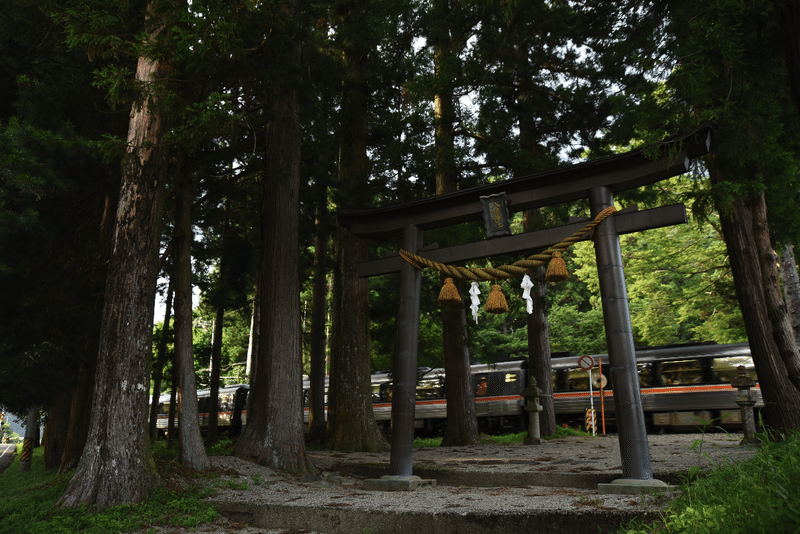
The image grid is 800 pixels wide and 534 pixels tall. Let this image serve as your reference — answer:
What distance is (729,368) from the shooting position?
15.2 meters

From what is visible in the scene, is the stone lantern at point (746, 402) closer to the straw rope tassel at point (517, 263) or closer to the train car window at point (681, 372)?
the straw rope tassel at point (517, 263)

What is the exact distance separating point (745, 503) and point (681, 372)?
1499cm

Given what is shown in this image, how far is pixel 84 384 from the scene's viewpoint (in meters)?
9.45

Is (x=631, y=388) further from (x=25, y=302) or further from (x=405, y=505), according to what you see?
(x=25, y=302)

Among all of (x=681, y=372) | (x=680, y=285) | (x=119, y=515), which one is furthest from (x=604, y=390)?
(x=119, y=515)

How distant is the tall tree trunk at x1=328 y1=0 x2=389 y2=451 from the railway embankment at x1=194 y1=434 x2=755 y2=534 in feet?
4.72

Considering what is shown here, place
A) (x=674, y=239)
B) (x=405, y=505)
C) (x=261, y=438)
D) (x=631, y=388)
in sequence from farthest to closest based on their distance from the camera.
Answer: (x=674, y=239) < (x=261, y=438) < (x=631, y=388) < (x=405, y=505)

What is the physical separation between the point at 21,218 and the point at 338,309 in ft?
20.2

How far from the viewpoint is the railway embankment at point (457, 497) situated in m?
4.35

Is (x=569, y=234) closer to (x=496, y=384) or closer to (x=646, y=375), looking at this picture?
(x=646, y=375)

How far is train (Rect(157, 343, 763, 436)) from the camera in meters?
15.3

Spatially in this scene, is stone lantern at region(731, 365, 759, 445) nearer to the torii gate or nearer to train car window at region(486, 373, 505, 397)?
the torii gate

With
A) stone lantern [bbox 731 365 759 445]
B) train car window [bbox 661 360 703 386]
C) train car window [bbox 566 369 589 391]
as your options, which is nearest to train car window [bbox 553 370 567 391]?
train car window [bbox 566 369 589 391]

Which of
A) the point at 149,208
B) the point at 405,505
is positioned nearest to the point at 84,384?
the point at 149,208
